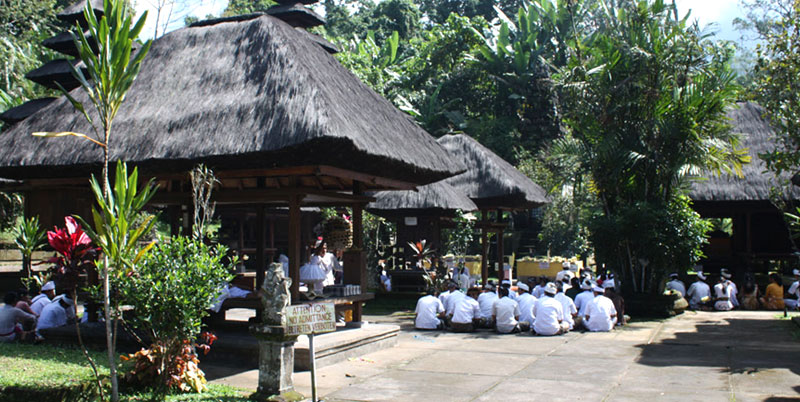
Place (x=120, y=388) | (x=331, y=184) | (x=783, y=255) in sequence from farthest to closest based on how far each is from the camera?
(x=783, y=255) < (x=331, y=184) < (x=120, y=388)

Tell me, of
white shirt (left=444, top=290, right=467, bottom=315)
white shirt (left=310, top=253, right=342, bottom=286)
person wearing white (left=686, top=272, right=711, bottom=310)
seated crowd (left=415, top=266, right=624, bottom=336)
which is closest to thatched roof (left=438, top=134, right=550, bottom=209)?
white shirt (left=310, top=253, right=342, bottom=286)

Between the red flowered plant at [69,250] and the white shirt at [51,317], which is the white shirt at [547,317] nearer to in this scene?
the red flowered plant at [69,250]

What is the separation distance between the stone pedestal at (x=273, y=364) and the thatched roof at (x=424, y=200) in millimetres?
10061

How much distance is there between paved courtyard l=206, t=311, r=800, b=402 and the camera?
7359 mm

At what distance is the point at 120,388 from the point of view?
7.00 m

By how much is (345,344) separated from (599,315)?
200 inches

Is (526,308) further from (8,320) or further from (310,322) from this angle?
(8,320)

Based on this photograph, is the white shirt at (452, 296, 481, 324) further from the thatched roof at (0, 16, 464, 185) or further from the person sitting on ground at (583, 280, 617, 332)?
the thatched roof at (0, 16, 464, 185)

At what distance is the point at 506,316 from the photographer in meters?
12.3

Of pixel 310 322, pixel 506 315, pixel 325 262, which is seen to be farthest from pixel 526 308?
pixel 310 322

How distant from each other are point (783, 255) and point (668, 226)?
7.75m

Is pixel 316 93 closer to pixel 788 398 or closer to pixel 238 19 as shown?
pixel 238 19

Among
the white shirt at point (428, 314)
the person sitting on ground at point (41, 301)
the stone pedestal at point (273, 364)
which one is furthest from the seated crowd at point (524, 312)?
the person sitting on ground at point (41, 301)

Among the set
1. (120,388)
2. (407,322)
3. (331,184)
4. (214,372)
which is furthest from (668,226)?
(120,388)
